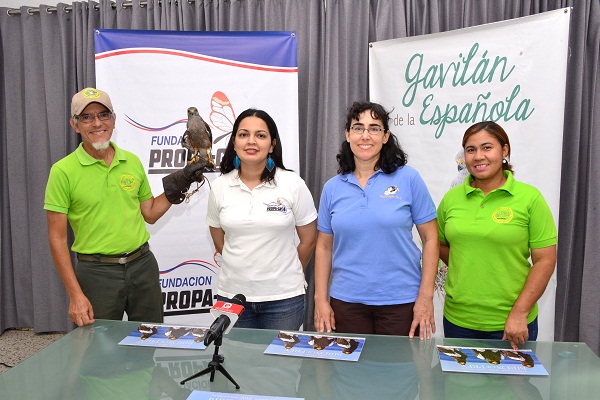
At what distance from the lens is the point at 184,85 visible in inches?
123

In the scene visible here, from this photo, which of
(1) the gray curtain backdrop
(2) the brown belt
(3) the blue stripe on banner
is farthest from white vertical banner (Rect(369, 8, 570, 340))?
(2) the brown belt

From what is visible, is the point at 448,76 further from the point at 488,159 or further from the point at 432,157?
the point at 488,159

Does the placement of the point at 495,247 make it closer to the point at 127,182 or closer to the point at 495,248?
the point at 495,248

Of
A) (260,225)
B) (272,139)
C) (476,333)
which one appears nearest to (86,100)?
(272,139)

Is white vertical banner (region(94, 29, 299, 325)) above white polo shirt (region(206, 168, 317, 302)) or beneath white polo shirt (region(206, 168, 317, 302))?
above

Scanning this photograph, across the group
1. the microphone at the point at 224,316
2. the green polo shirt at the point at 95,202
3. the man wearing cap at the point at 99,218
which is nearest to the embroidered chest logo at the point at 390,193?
the microphone at the point at 224,316

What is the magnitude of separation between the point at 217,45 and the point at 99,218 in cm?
145

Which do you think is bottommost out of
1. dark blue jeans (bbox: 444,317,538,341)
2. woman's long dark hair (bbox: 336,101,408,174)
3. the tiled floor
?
the tiled floor

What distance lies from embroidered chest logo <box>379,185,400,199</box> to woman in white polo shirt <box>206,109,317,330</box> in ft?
1.19

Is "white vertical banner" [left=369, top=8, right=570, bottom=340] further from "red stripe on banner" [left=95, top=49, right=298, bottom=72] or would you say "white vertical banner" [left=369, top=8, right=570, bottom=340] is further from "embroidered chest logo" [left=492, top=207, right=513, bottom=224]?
"embroidered chest logo" [left=492, top=207, right=513, bottom=224]

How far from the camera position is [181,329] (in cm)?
166

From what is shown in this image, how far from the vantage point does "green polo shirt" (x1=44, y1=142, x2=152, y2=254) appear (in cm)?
211

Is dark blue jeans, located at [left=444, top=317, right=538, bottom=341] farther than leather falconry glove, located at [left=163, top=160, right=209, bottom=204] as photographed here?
No

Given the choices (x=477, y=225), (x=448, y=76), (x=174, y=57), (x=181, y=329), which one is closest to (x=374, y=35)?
(x=448, y=76)
